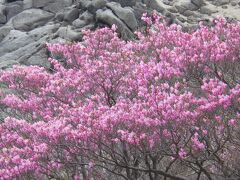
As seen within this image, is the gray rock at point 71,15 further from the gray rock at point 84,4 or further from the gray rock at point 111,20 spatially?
the gray rock at point 111,20

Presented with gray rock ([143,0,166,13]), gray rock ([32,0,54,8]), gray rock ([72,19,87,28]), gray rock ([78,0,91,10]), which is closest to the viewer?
gray rock ([72,19,87,28])

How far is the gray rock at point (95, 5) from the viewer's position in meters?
40.3

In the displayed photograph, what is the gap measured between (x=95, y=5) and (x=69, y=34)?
11.7 feet

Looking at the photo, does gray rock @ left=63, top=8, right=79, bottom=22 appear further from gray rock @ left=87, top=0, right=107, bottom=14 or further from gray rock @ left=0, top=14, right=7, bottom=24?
gray rock @ left=0, top=14, right=7, bottom=24

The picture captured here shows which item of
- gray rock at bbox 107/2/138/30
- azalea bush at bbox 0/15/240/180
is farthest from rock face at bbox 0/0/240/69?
azalea bush at bbox 0/15/240/180

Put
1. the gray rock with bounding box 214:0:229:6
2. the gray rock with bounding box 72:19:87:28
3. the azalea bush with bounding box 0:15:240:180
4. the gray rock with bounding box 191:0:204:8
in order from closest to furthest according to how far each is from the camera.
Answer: the azalea bush with bounding box 0:15:240:180 → the gray rock with bounding box 72:19:87:28 → the gray rock with bounding box 191:0:204:8 → the gray rock with bounding box 214:0:229:6

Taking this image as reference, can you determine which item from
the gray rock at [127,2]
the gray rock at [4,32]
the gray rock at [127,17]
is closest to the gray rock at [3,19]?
the gray rock at [4,32]

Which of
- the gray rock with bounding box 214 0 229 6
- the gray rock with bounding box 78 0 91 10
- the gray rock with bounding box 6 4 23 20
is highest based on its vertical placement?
the gray rock with bounding box 78 0 91 10

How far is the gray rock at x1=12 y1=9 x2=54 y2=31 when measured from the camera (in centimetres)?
4853

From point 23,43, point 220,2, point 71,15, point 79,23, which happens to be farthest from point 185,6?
point 23,43

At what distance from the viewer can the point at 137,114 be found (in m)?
11.7

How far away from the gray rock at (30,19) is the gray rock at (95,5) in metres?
9.04

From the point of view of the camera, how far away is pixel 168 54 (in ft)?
50.2

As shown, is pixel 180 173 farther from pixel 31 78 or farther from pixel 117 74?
pixel 31 78
